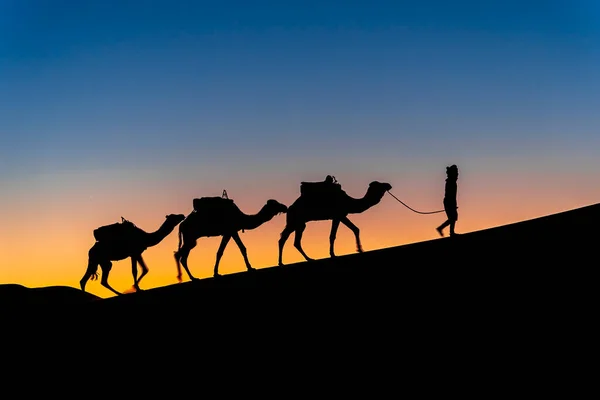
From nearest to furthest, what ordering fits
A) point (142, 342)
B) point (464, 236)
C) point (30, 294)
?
point (142, 342) → point (464, 236) → point (30, 294)

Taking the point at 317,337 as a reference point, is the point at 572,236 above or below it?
above

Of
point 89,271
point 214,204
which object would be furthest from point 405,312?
point 89,271

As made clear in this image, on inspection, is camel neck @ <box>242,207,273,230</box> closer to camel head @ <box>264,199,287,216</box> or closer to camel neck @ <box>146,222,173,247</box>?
camel head @ <box>264,199,287,216</box>

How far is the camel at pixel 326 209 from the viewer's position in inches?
786

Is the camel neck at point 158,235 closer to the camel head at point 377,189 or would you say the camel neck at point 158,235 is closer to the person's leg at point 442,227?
the camel head at point 377,189

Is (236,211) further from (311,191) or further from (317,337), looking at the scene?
(317,337)

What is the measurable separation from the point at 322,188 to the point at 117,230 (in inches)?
201

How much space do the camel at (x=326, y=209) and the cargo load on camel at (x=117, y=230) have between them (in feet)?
12.1

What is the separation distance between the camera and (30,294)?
25.5 metres

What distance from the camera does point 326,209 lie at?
20.0 meters

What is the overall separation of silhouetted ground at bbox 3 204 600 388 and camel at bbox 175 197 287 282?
201 centimetres

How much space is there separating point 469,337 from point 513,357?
888 mm

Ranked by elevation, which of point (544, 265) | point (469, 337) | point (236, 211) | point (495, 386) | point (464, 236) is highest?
point (236, 211)

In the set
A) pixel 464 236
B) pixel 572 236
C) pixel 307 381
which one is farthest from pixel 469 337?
pixel 464 236
